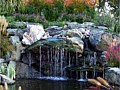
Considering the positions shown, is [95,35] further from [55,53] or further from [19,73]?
[19,73]

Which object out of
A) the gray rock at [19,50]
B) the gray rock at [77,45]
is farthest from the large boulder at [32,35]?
the gray rock at [77,45]

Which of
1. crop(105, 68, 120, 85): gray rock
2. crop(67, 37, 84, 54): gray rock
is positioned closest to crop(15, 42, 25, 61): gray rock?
crop(67, 37, 84, 54): gray rock

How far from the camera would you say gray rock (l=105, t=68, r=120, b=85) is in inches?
296

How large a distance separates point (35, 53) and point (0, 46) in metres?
1.55

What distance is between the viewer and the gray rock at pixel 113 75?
7511 mm

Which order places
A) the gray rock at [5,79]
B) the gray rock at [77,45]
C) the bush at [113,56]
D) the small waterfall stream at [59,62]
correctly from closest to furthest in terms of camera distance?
the gray rock at [5,79], the bush at [113,56], the gray rock at [77,45], the small waterfall stream at [59,62]

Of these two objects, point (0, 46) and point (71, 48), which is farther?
point (71, 48)

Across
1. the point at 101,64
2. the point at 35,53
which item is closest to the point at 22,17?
Answer: the point at 35,53

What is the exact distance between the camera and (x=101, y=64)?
9.03 metres

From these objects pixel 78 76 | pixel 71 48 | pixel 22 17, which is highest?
pixel 22 17

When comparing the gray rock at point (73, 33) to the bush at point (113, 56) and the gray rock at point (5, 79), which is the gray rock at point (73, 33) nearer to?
the bush at point (113, 56)

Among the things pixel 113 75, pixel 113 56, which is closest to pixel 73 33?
pixel 113 56

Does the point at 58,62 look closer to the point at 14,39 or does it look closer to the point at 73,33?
the point at 73,33

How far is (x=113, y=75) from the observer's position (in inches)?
301
